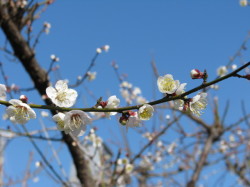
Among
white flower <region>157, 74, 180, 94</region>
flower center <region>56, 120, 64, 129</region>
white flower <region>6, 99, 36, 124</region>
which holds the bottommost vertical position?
white flower <region>157, 74, 180, 94</region>

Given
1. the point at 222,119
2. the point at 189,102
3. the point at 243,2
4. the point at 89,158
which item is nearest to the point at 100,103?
the point at 189,102

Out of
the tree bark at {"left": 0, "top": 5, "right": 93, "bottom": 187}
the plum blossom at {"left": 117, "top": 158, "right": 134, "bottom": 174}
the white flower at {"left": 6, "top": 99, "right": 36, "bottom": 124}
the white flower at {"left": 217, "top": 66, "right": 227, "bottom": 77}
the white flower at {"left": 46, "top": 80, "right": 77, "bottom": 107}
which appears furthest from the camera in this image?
the white flower at {"left": 217, "top": 66, "right": 227, "bottom": 77}

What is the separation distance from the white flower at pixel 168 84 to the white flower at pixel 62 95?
1.35ft

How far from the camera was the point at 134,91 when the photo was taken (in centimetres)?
Result: 663

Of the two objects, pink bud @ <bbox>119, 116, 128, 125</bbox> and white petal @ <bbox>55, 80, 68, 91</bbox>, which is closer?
pink bud @ <bbox>119, 116, 128, 125</bbox>

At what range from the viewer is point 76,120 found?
1243mm

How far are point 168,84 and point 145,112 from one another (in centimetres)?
17

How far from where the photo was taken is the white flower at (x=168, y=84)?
1.19m

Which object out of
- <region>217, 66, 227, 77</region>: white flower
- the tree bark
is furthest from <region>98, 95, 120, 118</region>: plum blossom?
<region>217, 66, 227, 77</region>: white flower

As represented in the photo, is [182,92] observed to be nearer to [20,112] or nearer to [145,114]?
[145,114]

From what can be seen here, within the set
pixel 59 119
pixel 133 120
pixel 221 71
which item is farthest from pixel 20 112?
pixel 221 71

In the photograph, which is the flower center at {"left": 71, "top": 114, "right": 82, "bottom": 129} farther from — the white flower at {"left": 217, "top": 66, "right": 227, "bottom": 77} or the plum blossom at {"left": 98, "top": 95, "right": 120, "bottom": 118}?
the white flower at {"left": 217, "top": 66, "right": 227, "bottom": 77}

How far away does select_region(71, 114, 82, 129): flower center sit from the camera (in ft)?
3.89

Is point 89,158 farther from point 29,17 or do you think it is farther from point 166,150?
point 166,150
